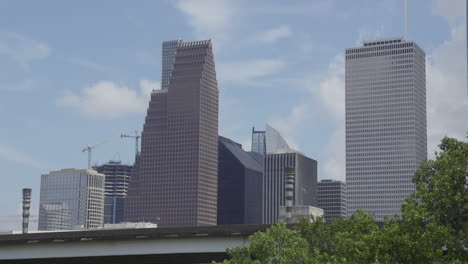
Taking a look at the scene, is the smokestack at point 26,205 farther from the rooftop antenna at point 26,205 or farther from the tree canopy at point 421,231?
the tree canopy at point 421,231

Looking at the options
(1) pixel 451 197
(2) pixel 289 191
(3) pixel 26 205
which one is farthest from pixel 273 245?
(3) pixel 26 205

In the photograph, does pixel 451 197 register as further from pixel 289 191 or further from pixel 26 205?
pixel 26 205

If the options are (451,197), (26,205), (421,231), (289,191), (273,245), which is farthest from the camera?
(26,205)

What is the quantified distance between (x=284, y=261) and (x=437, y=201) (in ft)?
34.1

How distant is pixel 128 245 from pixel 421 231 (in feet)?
108

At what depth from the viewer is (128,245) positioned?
7044 centimetres

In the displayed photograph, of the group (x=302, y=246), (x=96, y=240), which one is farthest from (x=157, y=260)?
(x=302, y=246)

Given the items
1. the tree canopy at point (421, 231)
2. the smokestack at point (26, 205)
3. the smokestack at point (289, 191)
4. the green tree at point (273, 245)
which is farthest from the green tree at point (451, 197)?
the smokestack at point (26, 205)

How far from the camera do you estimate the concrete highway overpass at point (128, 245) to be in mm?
66438

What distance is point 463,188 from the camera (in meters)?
46.3

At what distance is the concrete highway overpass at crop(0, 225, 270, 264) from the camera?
66438 millimetres

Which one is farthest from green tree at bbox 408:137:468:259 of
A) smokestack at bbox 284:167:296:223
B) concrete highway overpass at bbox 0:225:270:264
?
smokestack at bbox 284:167:296:223

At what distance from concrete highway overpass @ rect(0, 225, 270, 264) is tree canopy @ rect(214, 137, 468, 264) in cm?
1181

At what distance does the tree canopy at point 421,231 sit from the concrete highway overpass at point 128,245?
11.8 meters
